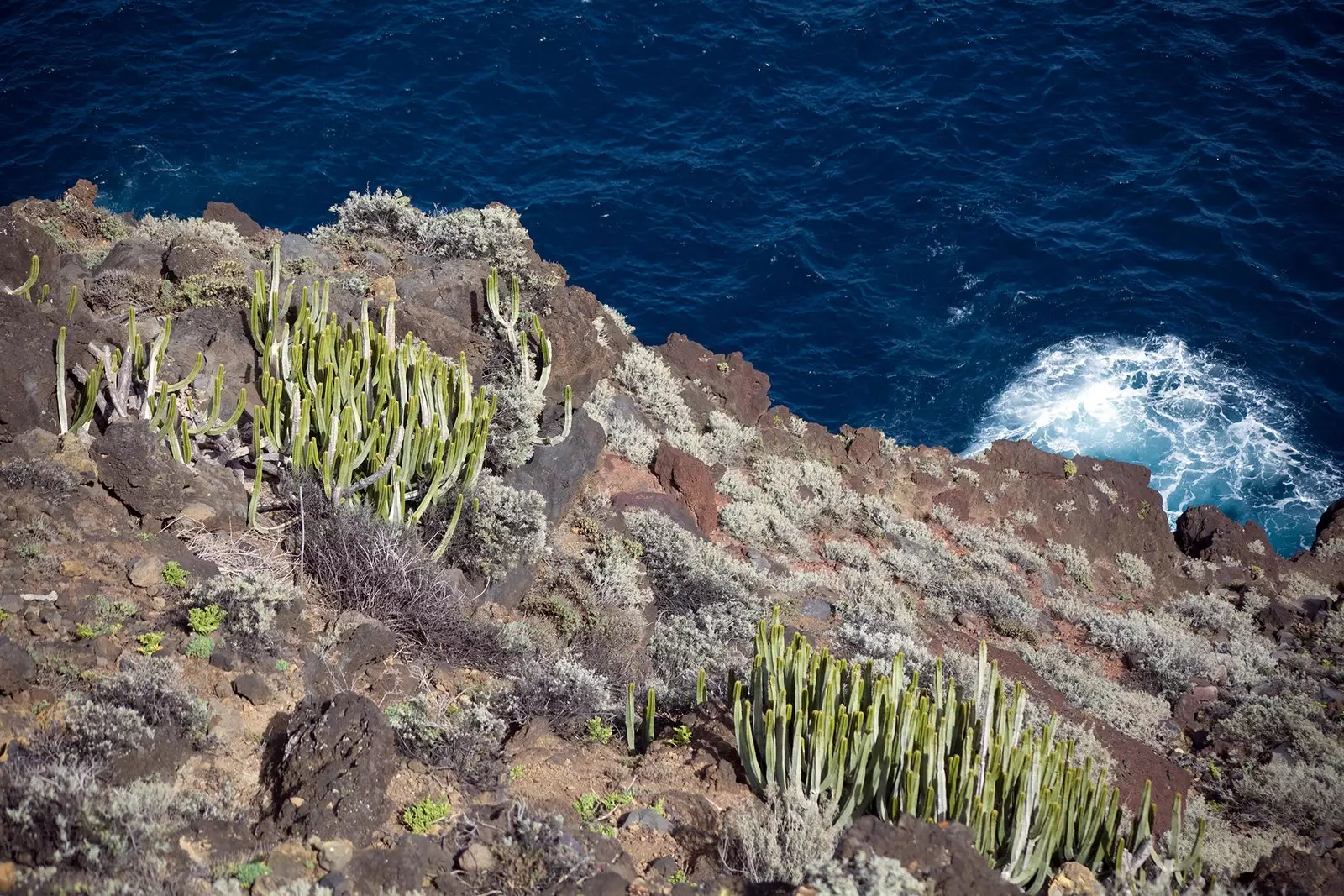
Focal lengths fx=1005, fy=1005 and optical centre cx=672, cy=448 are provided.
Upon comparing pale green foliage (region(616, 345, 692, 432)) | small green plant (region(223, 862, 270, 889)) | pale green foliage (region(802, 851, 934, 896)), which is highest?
pale green foliage (region(616, 345, 692, 432))

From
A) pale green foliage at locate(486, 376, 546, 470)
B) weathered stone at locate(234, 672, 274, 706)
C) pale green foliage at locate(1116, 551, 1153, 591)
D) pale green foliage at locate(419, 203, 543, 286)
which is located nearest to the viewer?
weathered stone at locate(234, 672, 274, 706)

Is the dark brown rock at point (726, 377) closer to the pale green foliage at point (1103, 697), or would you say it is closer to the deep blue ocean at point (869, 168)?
the deep blue ocean at point (869, 168)

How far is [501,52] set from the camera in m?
28.2

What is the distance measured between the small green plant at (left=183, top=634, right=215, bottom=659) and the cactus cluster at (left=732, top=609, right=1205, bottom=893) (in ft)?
13.1

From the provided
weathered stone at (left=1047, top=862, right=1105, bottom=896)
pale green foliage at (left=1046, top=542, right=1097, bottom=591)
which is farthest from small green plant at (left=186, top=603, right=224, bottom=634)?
pale green foliage at (left=1046, top=542, right=1097, bottom=591)

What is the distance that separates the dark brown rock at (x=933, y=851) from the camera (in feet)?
19.4

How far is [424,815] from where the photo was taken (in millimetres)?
6699

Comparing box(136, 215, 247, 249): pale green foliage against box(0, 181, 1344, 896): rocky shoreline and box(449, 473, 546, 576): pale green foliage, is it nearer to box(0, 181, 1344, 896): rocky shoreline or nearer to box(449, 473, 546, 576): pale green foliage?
box(0, 181, 1344, 896): rocky shoreline

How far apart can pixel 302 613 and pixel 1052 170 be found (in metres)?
22.9

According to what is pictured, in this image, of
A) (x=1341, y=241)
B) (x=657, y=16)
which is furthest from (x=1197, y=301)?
(x=657, y=16)

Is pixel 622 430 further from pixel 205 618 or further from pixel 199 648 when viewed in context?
pixel 199 648

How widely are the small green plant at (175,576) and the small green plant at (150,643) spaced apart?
0.65 m

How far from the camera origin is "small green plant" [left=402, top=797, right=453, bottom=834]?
21.8ft

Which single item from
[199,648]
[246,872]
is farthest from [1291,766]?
[199,648]
